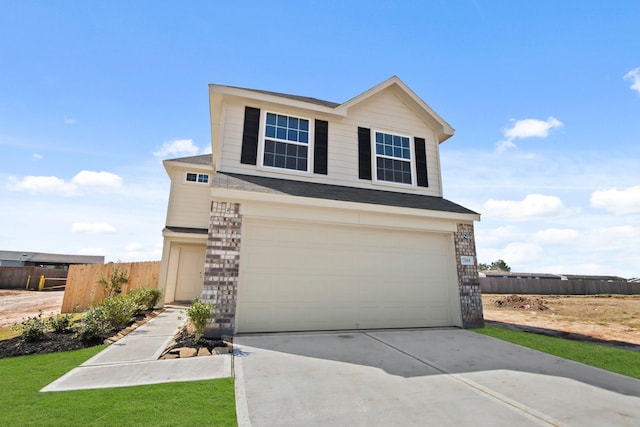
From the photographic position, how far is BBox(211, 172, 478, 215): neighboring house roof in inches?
283

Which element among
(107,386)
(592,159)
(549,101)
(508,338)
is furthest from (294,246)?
(592,159)

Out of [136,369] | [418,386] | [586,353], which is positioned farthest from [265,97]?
[586,353]

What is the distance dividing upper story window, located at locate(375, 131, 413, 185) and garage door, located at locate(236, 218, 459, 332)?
2221 millimetres

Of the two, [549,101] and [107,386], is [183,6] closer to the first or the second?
[107,386]

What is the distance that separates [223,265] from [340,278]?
3.01 m

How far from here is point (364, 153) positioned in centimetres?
952

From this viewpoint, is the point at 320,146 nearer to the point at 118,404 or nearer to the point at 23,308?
the point at 118,404

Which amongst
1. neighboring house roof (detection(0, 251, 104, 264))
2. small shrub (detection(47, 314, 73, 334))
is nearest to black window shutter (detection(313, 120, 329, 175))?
small shrub (detection(47, 314, 73, 334))

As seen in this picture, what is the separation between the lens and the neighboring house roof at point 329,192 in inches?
283

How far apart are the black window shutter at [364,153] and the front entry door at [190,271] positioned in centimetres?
888

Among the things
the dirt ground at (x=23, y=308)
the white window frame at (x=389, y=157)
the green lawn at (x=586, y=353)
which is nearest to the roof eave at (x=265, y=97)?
the white window frame at (x=389, y=157)

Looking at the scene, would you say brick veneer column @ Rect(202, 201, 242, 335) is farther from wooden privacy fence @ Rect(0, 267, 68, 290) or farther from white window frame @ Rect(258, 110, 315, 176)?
wooden privacy fence @ Rect(0, 267, 68, 290)

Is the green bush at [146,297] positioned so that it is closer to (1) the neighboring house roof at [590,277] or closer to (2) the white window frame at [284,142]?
(2) the white window frame at [284,142]

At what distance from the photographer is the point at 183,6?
7676mm
